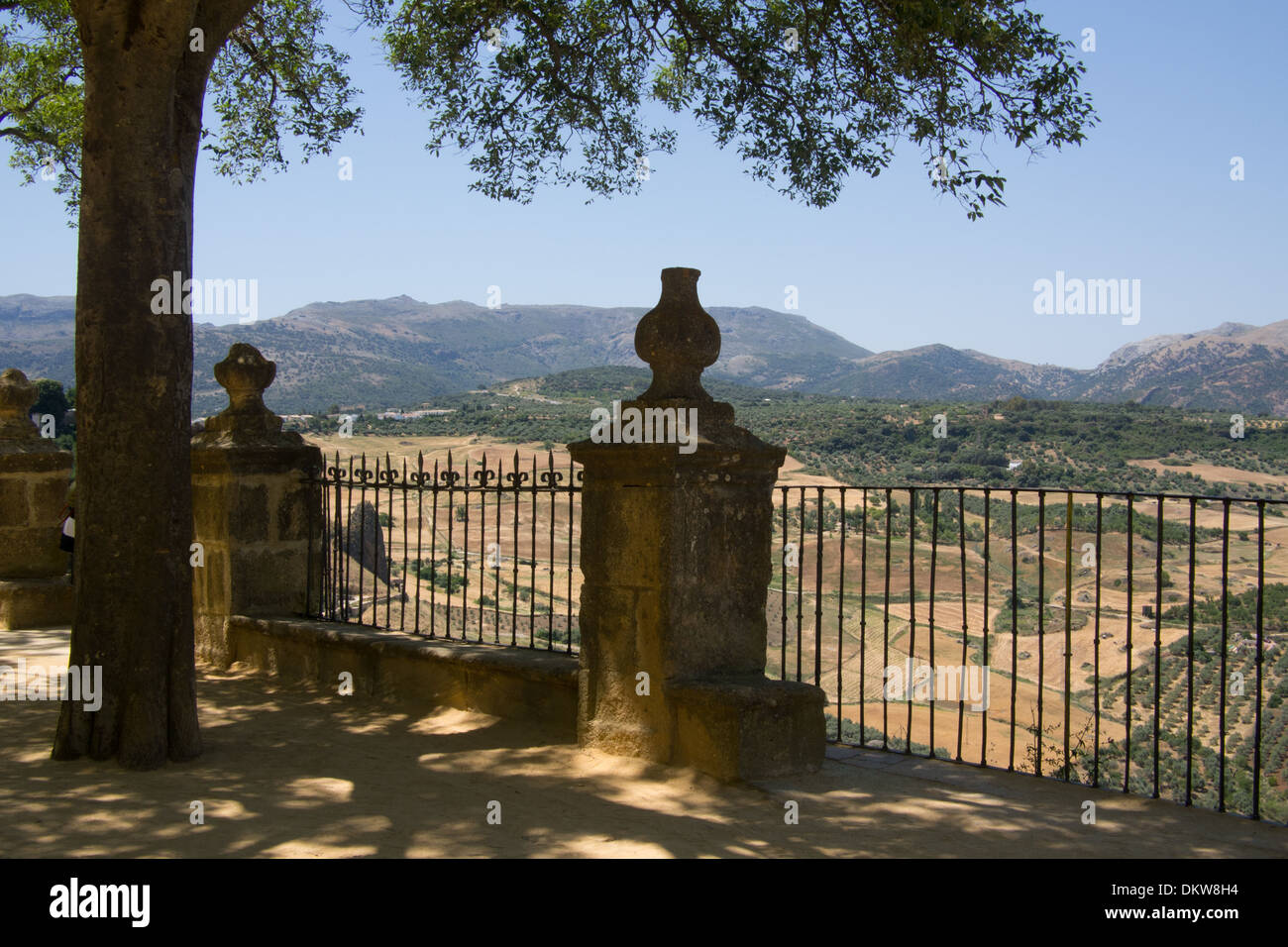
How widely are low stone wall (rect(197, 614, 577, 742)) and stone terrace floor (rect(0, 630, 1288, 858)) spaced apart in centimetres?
22

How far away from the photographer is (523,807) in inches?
168

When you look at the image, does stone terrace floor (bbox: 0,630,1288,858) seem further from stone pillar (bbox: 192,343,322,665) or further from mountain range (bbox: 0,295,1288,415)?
mountain range (bbox: 0,295,1288,415)

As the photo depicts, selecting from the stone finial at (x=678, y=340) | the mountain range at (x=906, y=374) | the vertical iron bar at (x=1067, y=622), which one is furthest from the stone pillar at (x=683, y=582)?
the mountain range at (x=906, y=374)

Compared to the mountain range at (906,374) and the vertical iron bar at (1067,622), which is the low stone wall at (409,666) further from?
the mountain range at (906,374)

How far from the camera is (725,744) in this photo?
15.1 ft

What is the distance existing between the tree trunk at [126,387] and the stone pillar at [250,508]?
224 centimetres

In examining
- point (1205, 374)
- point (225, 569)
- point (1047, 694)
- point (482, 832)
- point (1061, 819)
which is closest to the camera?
point (482, 832)

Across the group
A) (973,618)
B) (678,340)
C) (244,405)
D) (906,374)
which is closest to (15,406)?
(244,405)

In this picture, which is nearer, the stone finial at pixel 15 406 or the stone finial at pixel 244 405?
the stone finial at pixel 244 405

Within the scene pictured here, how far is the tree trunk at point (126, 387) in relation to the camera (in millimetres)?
4711

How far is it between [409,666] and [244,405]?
2.44 m
